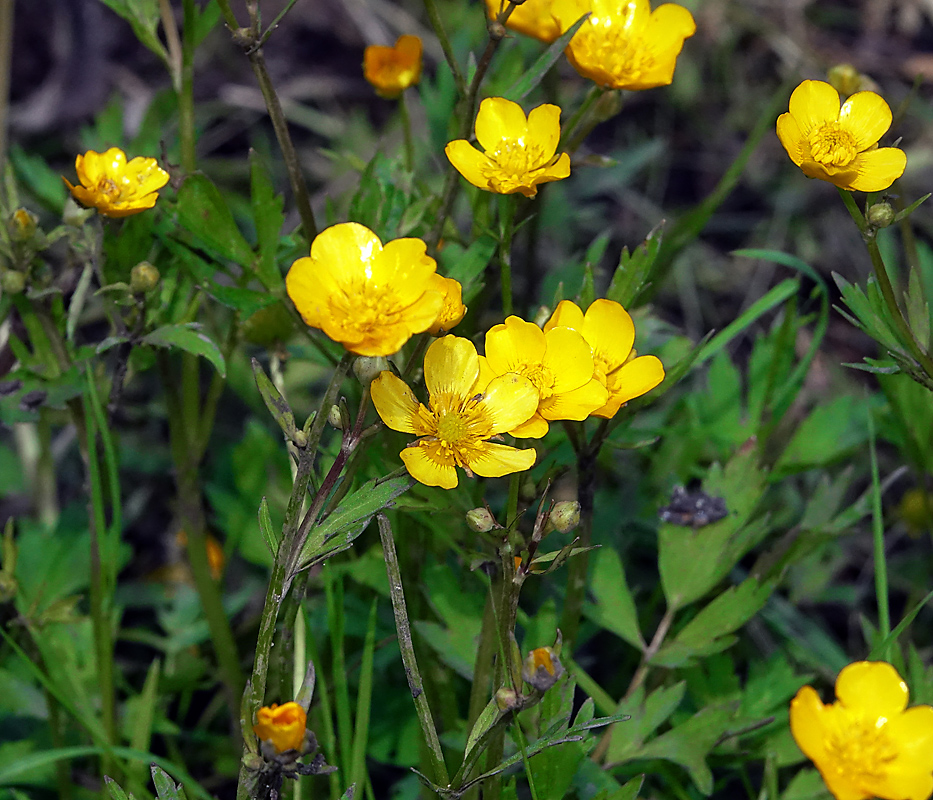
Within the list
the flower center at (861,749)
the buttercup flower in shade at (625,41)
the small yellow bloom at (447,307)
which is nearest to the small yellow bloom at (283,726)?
the small yellow bloom at (447,307)

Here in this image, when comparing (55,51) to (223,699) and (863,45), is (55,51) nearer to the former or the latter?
(223,699)

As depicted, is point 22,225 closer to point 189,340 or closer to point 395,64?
point 189,340

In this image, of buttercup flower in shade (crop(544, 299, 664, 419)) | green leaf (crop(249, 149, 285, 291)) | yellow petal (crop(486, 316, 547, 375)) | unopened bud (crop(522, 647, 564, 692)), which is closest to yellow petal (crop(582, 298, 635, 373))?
buttercup flower in shade (crop(544, 299, 664, 419))

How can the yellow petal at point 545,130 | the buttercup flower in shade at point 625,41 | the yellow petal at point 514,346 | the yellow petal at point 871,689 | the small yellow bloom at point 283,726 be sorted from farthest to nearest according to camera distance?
the buttercup flower in shade at point 625,41
the yellow petal at point 545,130
the yellow petal at point 514,346
the yellow petal at point 871,689
the small yellow bloom at point 283,726

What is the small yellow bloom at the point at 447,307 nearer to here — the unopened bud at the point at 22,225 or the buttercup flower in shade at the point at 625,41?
the buttercup flower in shade at the point at 625,41

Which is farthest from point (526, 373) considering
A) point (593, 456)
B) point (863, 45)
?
point (863, 45)

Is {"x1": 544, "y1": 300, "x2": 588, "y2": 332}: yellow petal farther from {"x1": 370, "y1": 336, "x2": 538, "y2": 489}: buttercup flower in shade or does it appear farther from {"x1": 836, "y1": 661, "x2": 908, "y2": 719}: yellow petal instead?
{"x1": 836, "y1": 661, "x2": 908, "y2": 719}: yellow petal
